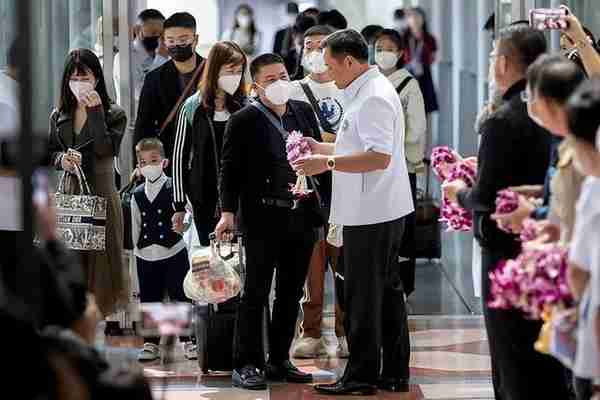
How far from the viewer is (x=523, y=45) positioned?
535cm

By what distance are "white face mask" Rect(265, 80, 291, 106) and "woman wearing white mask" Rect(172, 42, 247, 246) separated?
1.24 ft

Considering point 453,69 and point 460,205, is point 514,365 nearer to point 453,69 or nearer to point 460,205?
point 460,205

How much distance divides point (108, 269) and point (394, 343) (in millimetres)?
1617

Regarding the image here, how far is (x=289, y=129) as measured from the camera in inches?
280

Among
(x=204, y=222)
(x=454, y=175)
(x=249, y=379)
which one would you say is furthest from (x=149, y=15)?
(x=454, y=175)

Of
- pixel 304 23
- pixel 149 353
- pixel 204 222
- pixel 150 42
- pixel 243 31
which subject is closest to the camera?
pixel 204 222

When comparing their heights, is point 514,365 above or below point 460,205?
below

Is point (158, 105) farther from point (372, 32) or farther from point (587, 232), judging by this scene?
point (587, 232)

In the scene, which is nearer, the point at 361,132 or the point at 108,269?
the point at 361,132

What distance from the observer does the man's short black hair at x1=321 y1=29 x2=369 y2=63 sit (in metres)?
6.66

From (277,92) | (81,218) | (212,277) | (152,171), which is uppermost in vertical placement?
(277,92)

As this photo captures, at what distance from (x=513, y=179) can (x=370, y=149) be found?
125 cm

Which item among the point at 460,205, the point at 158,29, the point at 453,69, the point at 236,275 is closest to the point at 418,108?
the point at 158,29

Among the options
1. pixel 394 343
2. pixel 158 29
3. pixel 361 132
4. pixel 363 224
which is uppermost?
pixel 158 29
